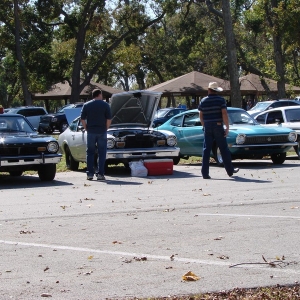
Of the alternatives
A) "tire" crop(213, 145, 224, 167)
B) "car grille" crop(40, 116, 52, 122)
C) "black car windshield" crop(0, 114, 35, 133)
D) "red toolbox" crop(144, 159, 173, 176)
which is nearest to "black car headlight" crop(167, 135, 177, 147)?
"red toolbox" crop(144, 159, 173, 176)

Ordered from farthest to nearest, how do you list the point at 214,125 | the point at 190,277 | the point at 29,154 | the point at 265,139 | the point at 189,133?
the point at 189,133 → the point at 265,139 → the point at 214,125 → the point at 29,154 → the point at 190,277

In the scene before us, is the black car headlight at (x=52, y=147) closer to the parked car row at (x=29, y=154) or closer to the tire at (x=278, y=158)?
the parked car row at (x=29, y=154)

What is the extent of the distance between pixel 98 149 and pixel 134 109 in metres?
2.34

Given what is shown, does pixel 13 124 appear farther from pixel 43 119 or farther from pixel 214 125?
pixel 43 119

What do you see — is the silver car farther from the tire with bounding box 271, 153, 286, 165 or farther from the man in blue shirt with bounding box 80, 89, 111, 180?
the man in blue shirt with bounding box 80, 89, 111, 180

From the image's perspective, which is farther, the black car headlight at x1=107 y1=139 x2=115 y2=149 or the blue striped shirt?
the black car headlight at x1=107 y1=139 x2=115 y2=149

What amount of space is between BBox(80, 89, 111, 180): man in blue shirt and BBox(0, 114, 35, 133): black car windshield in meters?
1.59

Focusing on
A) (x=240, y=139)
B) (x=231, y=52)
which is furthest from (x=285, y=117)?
(x=231, y=52)

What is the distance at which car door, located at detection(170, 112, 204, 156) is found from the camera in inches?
685

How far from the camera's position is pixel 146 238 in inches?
305

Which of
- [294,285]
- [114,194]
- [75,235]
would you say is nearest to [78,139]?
[114,194]

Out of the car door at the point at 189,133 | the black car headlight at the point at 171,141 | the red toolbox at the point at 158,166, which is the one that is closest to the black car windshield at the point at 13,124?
the red toolbox at the point at 158,166

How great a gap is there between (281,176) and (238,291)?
8794 mm

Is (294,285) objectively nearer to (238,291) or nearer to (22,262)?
(238,291)
